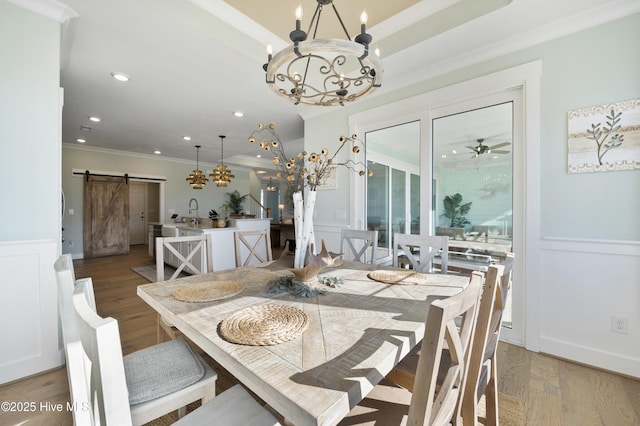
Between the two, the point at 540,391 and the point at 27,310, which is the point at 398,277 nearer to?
the point at 540,391

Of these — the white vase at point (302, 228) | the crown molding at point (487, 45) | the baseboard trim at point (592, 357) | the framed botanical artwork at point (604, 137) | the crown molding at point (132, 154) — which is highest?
the crown molding at point (132, 154)

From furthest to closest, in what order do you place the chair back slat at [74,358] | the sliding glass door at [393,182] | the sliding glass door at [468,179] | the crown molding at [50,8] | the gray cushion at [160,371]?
1. the sliding glass door at [393,182]
2. the sliding glass door at [468,179]
3. the crown molding at [50,8]
4. the gray cushion at [160,371]
5. the chair back slat at [74,358]

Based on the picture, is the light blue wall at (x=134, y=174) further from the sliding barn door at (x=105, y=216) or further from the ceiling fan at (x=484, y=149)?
the ceiling fan at (x=484, y=149)

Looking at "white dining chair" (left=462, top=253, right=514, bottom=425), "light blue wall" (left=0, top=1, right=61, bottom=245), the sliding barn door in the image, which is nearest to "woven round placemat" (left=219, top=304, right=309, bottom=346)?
"white dining chair" (left=462, top=253, right=514, bottom=425)

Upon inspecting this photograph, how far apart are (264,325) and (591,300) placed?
252 cm

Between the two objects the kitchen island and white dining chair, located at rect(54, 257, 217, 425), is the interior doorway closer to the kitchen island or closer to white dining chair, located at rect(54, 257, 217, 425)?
the kitchen island

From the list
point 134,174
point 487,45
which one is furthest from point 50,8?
point 134,174

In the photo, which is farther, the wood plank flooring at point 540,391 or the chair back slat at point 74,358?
the wood plank flooring at point 540,391

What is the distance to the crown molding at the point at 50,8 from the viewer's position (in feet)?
6.37

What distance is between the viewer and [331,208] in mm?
3871

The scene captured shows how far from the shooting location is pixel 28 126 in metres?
2.02

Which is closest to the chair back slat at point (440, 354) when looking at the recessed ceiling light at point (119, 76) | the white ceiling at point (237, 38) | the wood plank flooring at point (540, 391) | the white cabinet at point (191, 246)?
the wood plank flooring at point (540, 391)

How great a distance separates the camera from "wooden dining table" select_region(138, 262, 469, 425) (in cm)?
67

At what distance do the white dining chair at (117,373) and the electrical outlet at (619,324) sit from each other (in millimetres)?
2747
